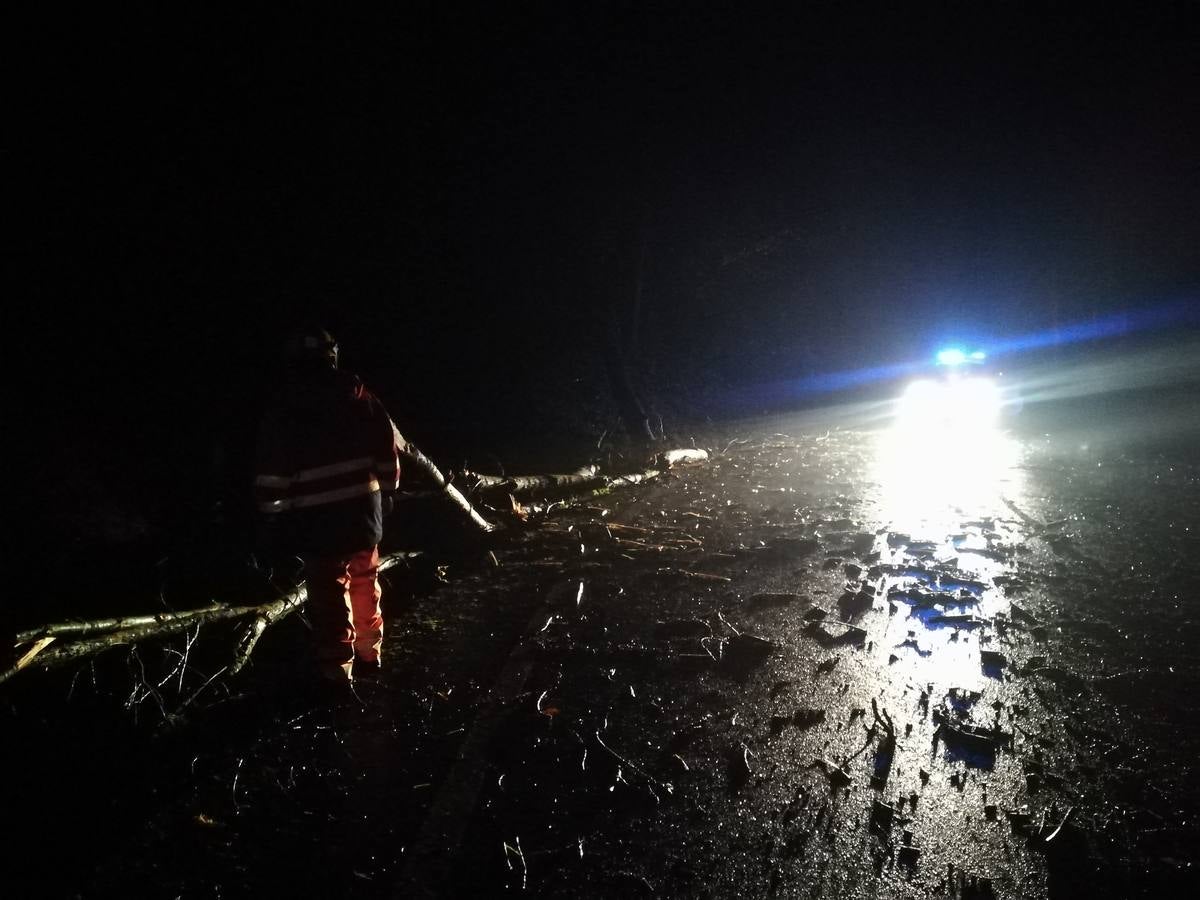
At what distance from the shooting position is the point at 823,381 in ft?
77.9

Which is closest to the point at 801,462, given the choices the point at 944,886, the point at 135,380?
the point at 944,886

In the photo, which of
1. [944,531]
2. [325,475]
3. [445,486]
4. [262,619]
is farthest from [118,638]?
[944,531]

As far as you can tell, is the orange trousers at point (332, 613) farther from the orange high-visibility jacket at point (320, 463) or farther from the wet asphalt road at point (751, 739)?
the wet asphalt road at point (751, 739)

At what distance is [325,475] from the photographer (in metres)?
3.81

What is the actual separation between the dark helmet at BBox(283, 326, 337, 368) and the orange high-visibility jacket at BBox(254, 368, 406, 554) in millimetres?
74

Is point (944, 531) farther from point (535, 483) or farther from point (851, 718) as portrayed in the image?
point (535, 483)

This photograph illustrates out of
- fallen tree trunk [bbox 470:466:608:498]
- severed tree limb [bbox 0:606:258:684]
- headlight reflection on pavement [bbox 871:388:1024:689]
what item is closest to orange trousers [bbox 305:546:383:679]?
severed tree limb [bbox 0:606:258:684]

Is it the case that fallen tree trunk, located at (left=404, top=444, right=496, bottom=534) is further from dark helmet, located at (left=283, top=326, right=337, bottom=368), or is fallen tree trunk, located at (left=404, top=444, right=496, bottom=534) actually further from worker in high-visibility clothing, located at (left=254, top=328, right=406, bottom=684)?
dark helmet, located at (left=283, top=326, right=337, bottom=368)

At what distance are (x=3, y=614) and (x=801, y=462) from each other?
9.02 m

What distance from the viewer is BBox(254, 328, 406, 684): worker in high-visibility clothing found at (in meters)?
3.72

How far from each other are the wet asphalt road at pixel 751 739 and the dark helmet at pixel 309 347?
1979 millimetres

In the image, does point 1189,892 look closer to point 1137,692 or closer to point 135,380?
point 1137,692

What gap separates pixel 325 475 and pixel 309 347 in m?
0.73

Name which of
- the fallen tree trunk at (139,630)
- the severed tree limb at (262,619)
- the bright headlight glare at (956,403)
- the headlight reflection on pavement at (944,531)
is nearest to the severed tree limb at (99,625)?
the fallen tree trunk at (139,630)
